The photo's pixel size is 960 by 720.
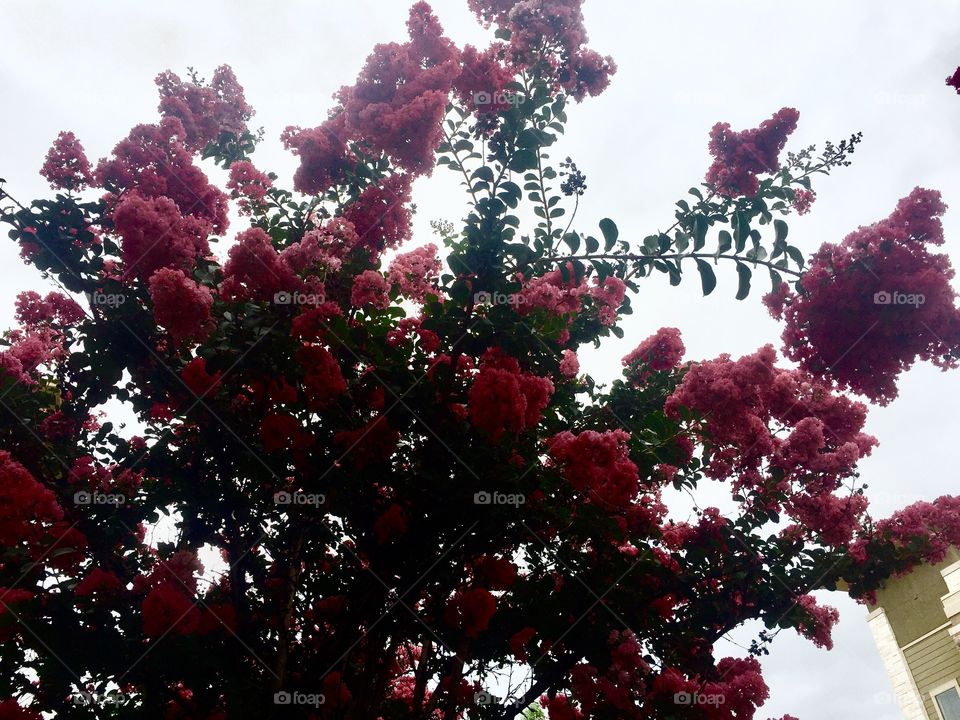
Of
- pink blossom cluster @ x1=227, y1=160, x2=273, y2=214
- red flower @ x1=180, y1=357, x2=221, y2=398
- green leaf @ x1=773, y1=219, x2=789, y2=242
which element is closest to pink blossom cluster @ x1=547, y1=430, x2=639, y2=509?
green leaf @ x1=773, y1=219, x2=789, y2=242

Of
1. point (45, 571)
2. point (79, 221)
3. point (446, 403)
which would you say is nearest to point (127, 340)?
point (79, 221)

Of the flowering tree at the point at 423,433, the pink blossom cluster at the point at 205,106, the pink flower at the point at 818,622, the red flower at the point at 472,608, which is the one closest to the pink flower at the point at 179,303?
the flowering tree at the point at 423,433

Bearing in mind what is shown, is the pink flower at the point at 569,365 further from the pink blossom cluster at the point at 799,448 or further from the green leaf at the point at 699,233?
the green leaf at the point at 699,233

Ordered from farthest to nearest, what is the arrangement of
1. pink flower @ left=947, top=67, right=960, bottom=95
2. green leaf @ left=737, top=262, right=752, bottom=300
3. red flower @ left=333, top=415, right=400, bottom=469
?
green leaf @ left=737, top=262, right=752, bottom=300
red flower @ left=333, top=415, right=400, bottom=469
pink flower @ left=947, top=67, right=960, bottom=95

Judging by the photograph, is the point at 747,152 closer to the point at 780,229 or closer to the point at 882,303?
the point at 780,229

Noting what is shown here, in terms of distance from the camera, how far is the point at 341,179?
16.5ft

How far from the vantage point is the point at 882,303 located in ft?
11.5

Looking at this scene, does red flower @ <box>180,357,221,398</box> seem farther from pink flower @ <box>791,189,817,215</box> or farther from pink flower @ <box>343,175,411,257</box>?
pink flower @ <box>791,189,817,215</box>

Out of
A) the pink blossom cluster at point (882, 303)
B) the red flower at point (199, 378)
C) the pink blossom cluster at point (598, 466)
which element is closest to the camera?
the pink blossom cluster at point (598, 466)

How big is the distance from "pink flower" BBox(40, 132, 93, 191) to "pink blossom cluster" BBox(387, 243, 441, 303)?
279 cm

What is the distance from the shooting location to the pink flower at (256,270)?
370 centimetres

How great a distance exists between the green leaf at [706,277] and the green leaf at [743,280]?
0.53 feet

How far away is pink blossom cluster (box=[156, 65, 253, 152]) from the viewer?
573 centimetres

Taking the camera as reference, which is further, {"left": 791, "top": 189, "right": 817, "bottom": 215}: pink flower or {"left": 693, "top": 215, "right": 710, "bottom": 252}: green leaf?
{"left": 791, "top": 189, "right": 817, "bottom": 215}: pink flower
